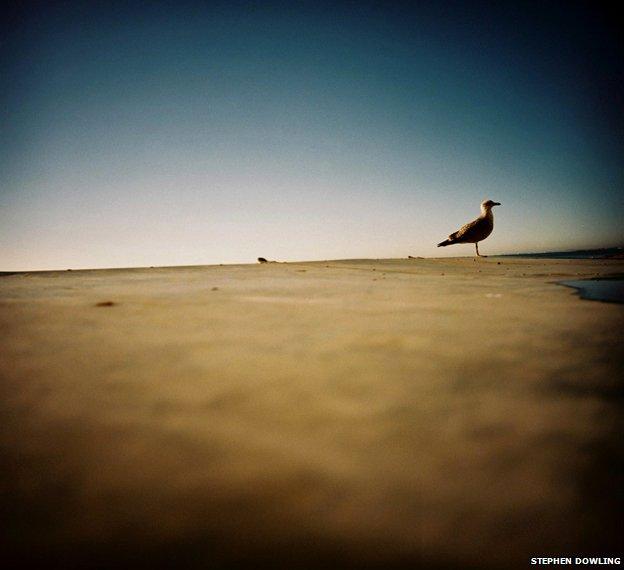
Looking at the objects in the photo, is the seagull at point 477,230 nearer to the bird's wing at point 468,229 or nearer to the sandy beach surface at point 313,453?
the bird's wing at point 468,229

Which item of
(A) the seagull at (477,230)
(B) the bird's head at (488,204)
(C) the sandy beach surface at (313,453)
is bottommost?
(C) the sandy beach surface at (313,453)

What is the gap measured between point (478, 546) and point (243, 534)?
0.37 meters

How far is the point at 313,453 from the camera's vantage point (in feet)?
2.21

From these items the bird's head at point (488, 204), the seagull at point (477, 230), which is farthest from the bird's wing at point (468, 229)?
the bird's head at point (488, 204)

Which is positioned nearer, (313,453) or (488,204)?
(313,453)

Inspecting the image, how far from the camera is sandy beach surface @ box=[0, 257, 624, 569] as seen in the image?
50cm

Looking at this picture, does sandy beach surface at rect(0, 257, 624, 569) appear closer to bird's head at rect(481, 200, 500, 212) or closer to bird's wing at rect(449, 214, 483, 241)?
bird's wing at rect(449, 214, 483, 241)

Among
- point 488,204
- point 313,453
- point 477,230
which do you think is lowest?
point 313,453

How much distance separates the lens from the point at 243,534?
519 mm

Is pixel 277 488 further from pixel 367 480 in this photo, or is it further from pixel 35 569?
pixel 35 569

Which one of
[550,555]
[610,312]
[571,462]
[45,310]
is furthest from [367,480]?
[45,310]

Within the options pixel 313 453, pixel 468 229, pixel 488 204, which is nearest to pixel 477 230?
pixel 468 229

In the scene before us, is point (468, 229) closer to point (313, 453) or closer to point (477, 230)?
point (477, 230)

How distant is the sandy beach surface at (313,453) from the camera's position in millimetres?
504
